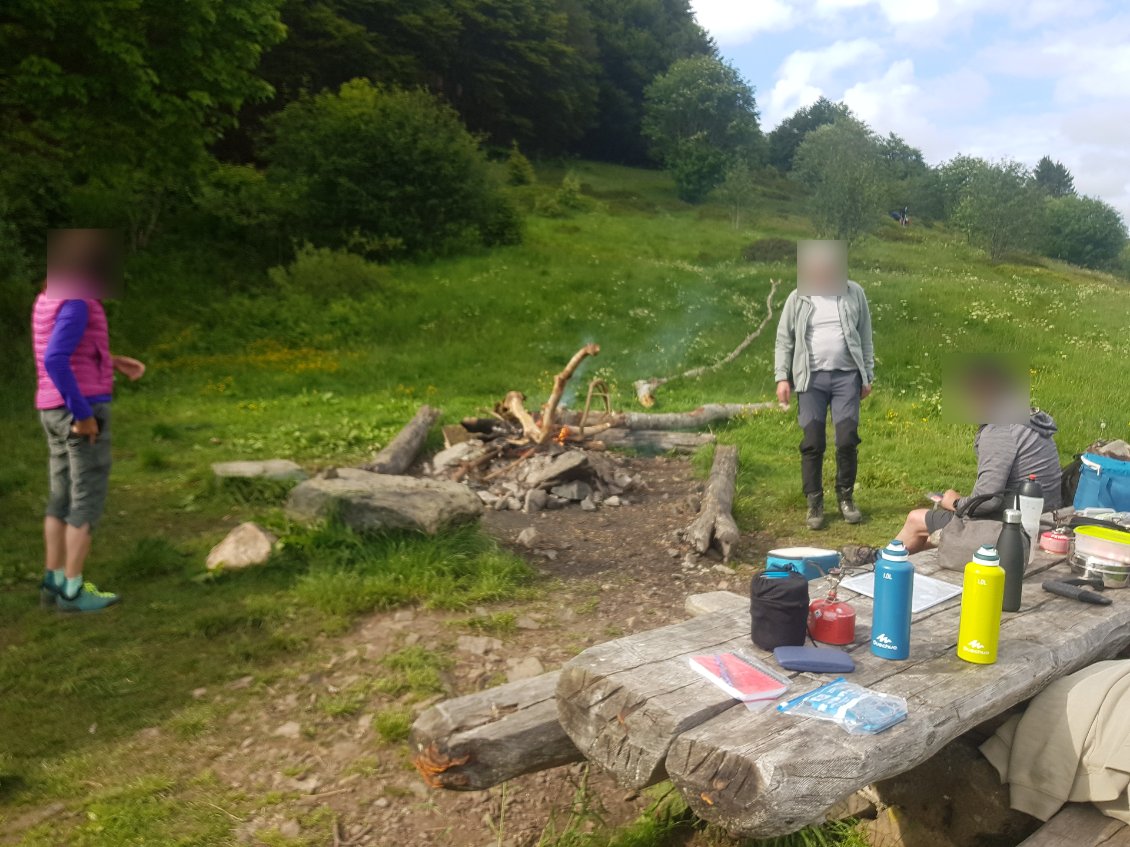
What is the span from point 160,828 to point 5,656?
5.79 ft

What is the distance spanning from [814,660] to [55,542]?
13.3 ft

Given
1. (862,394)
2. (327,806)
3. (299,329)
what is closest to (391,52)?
(299,329)

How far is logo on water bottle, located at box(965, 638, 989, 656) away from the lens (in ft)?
8.05

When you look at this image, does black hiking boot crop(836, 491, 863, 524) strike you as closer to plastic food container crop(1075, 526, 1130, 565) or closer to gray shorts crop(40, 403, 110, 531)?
plastic food container crop(1075, 526, 1130, 565)

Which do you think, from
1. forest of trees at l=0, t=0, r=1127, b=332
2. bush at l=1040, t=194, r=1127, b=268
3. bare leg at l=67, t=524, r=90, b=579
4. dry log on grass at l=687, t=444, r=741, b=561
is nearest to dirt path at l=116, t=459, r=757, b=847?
dry log on grass at l=687, t=444, r=741, b=561

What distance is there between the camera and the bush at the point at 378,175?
1838 cm

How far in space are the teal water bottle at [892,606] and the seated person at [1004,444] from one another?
159 centimetres

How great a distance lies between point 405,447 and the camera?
7.81 meters

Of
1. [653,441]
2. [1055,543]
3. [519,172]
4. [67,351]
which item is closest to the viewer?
[1055,543]

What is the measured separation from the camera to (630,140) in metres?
51.2

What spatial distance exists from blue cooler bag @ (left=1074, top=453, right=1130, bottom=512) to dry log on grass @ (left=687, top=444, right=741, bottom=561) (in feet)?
6.95

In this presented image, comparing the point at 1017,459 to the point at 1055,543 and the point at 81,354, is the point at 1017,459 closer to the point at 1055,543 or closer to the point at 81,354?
the point at 1055,543

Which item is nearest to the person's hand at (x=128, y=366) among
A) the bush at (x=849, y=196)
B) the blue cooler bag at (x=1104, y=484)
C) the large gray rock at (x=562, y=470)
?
the large gray rock at (x=562, y=470)

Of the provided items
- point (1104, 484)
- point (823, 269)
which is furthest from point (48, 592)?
point (1104, 484)
